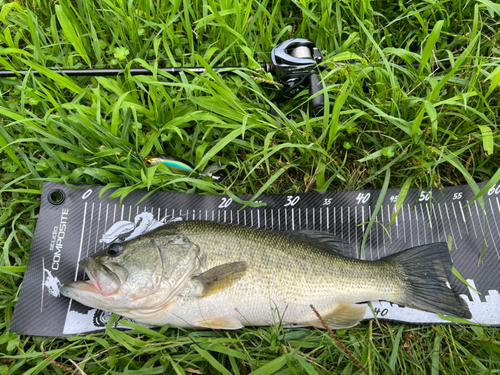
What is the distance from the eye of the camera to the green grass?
2318 millimetres

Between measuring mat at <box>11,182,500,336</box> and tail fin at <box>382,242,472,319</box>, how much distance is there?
0.19m

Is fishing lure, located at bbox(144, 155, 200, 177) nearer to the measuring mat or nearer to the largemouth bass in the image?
the measuring mat

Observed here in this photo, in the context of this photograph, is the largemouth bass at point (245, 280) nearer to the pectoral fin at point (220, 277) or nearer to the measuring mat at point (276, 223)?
the pectoral fin at point (220, 277)

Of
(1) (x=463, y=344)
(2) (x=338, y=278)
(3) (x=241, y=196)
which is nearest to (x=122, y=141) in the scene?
(3) (x=241, y=196)

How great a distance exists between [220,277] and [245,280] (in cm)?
17

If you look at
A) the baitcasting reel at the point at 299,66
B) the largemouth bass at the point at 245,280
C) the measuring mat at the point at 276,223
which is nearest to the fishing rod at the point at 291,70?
the baitcasting reel at the point at 299,66

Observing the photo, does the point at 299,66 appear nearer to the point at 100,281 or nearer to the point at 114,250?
the point at 114,250

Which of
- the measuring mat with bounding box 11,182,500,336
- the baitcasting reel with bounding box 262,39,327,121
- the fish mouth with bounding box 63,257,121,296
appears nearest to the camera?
the fish mouth with bounding box 63,257,121,296

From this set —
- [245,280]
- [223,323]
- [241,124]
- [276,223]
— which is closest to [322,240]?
[276,223]

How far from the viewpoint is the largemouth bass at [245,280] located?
2105 mm

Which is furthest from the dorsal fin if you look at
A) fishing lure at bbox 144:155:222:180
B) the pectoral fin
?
Answer: fishing lure at bbox 144:155:222:180

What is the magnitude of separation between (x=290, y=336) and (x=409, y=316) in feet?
3.04

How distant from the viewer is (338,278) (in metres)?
2.23

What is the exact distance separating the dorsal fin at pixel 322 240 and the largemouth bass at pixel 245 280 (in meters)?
0.03
